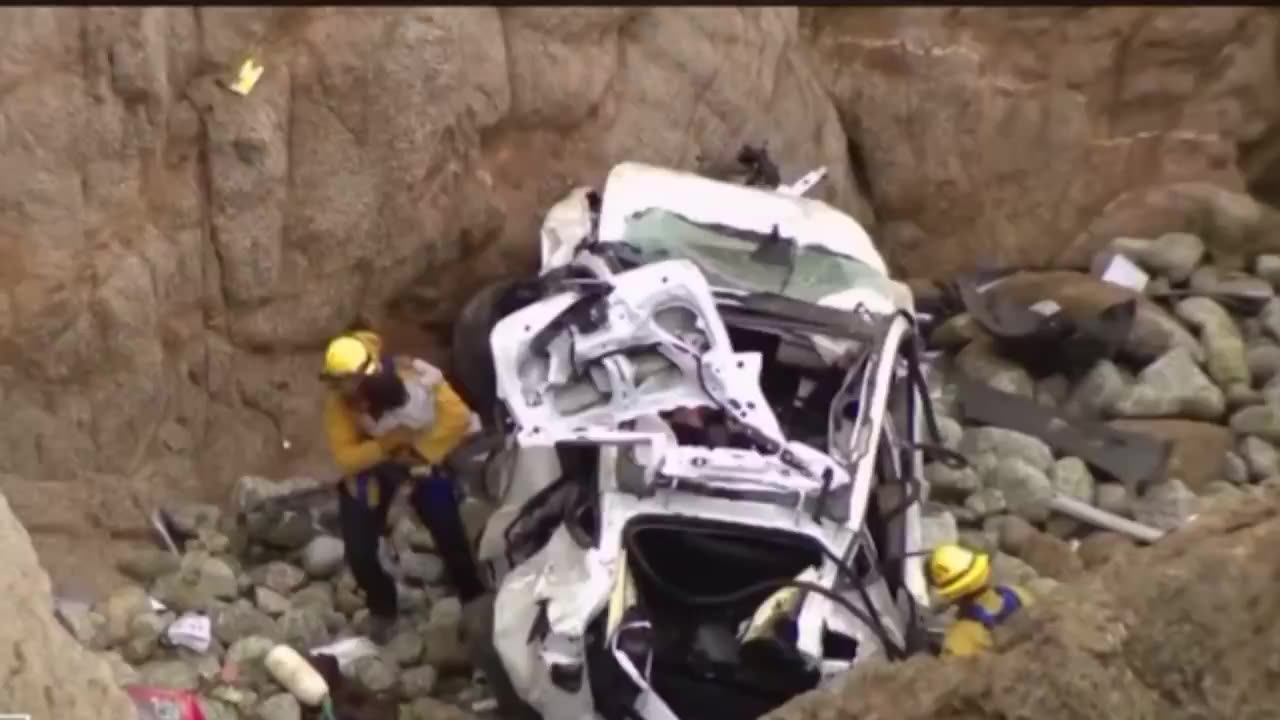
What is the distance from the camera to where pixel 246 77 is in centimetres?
724

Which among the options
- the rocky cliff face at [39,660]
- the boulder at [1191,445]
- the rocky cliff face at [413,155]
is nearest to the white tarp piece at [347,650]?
the rocky cliff face at [413,155]

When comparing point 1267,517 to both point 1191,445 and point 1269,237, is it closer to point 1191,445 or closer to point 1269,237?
point 1191,445

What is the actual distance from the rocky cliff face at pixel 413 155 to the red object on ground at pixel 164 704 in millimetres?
1207

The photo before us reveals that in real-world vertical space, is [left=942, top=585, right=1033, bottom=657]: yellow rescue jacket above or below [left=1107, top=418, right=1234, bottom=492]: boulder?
above

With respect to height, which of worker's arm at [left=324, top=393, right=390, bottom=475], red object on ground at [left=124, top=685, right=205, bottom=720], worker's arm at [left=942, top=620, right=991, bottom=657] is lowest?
red object on ground at [left=124, top=685, right=205, bottom=720]

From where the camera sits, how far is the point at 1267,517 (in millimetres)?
3881

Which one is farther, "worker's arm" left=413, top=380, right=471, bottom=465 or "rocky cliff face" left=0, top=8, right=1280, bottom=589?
"rocky cliff face" left=0, top=8, right=1280, bottom=589

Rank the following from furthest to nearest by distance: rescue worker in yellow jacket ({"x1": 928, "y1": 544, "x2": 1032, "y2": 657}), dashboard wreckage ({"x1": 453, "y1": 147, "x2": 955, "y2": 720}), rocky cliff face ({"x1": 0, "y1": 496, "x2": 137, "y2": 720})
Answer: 1. rescue worker in yellow jacket ({"x1": 928, "y1": 544, "x2": 1032, "y2": 657})
2. dashboard wreckage ({"x1": 453, "y1": 147, "x2": 955, "y2": 720})
3. rocky cliff face ({"x1": 0, "y1": 496, "x2": 137, "y2": 720})

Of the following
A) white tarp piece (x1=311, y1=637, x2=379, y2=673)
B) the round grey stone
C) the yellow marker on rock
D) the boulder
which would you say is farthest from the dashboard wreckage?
the boulder

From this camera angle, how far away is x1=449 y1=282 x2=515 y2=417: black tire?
7.62 meters

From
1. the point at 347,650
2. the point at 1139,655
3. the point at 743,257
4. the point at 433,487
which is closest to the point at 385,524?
the point at 433,487

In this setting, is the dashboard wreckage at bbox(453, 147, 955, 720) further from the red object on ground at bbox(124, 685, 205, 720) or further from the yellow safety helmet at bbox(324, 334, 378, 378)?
the red object on ground at bbox(124, 685, 205, 720)

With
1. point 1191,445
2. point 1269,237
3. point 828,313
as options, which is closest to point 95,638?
point 828,313

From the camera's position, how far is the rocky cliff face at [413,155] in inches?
272
